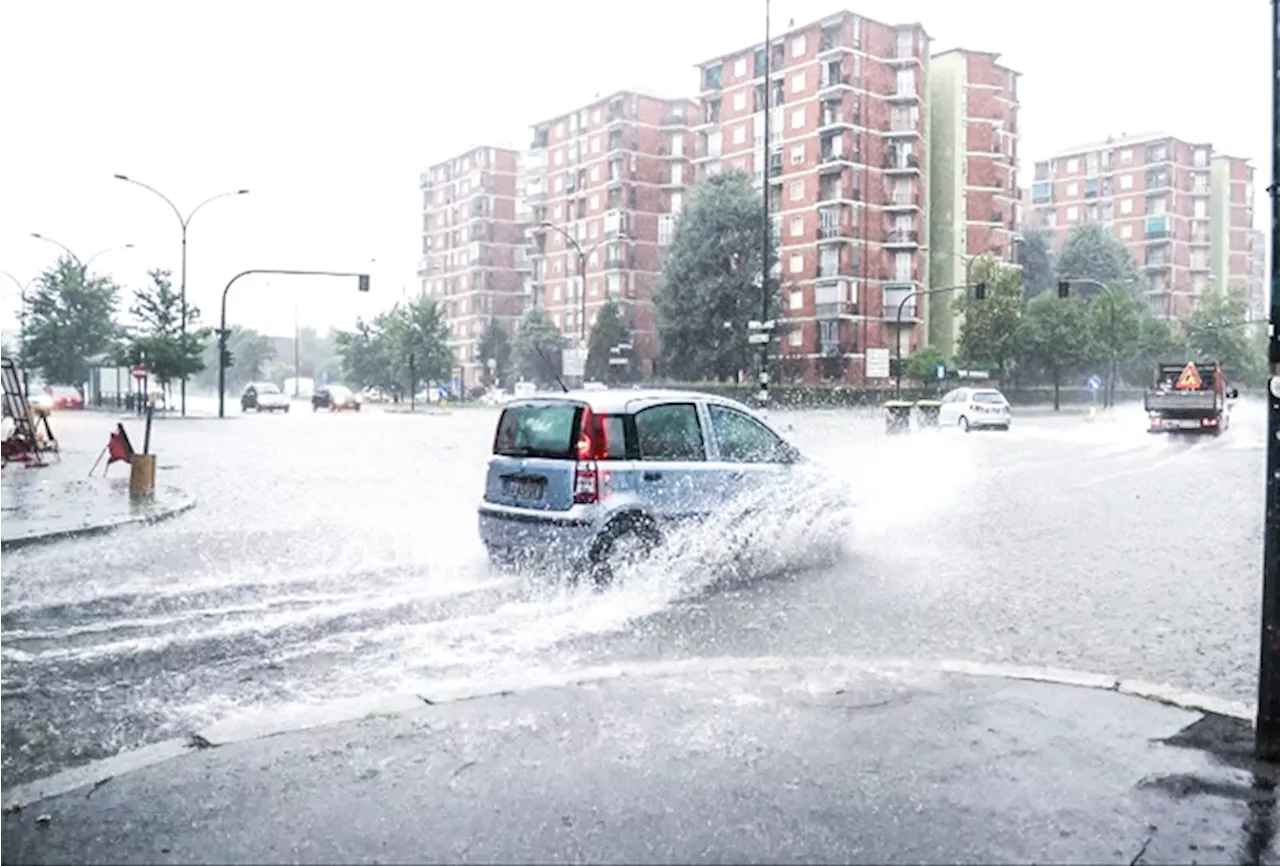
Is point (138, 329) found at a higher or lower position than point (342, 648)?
higher

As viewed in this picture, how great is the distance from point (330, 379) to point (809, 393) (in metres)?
96.3

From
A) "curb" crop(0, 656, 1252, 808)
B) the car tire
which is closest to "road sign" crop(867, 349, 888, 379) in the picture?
the car tire

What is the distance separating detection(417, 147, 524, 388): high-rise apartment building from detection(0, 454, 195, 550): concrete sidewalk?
3549 inches

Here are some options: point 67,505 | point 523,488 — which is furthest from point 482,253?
point 523,488

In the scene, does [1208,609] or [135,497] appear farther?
[135,497]

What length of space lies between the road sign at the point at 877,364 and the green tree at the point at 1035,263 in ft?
82.2

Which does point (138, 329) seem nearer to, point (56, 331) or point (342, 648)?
point (56, 331)

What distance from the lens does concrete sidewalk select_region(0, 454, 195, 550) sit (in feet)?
40.5

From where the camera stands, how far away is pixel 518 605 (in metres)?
8.27

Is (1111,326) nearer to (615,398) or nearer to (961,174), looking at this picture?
(961,174)

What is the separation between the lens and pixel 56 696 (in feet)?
19.3

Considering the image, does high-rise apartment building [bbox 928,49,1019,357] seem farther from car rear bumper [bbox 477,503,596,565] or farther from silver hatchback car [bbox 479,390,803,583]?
car rear bumper [bbox 477,503,596,565]

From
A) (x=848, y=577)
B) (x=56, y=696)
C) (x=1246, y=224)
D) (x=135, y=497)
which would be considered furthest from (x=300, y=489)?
(x=1246, y=224)

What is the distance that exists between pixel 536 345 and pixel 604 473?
7909 cm
